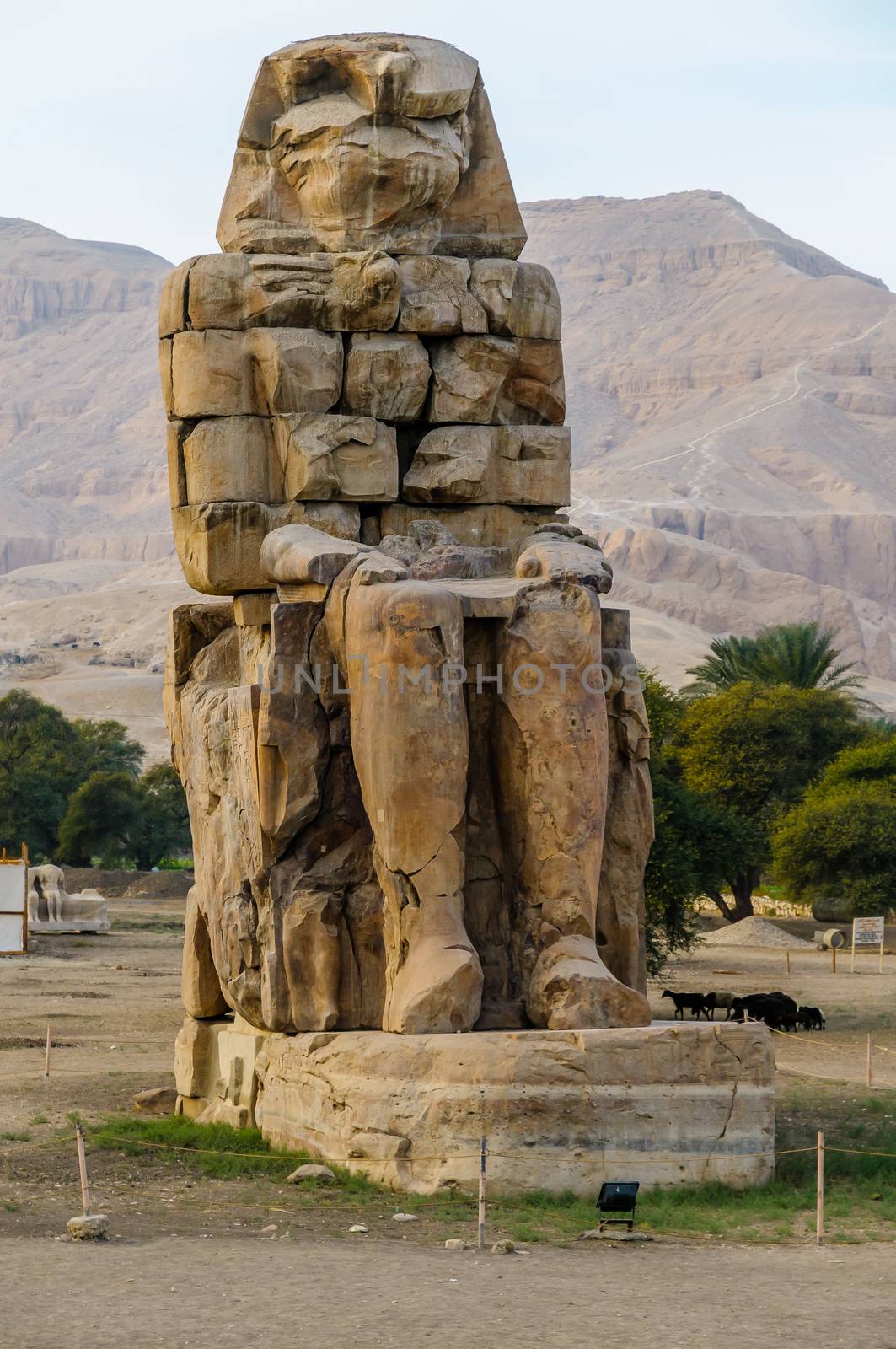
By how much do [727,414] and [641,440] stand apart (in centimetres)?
618

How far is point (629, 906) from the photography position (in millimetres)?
9367

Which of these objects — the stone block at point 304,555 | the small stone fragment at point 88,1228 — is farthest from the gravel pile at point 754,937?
the small stone fragment at point 88,1228

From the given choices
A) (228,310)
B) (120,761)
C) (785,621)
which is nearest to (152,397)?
(785,621)

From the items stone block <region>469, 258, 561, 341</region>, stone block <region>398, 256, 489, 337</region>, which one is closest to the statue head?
stone block <region>398, 256, 489, 337</region>

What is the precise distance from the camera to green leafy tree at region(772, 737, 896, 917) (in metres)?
28.3

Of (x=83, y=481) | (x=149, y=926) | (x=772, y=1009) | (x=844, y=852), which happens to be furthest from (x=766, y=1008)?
(x=83, y=481)

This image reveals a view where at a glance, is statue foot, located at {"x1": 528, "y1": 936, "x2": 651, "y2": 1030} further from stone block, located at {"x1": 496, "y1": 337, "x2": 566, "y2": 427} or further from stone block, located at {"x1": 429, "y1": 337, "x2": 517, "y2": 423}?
stone block, located at {"x1": 496, "y1": 337, "x2": 566, "y2": 427}

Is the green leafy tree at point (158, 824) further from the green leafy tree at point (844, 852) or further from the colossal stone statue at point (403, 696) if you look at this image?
the colossal stone statue at point (403, 696)

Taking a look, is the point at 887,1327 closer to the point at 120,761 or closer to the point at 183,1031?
the point at 183,1031

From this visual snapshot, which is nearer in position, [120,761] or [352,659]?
[352,659]

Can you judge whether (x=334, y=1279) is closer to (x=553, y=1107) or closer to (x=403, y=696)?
(x=553, y=1107)

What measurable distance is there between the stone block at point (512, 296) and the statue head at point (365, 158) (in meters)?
0.26

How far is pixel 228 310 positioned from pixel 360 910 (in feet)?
10.2

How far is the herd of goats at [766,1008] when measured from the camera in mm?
16156
